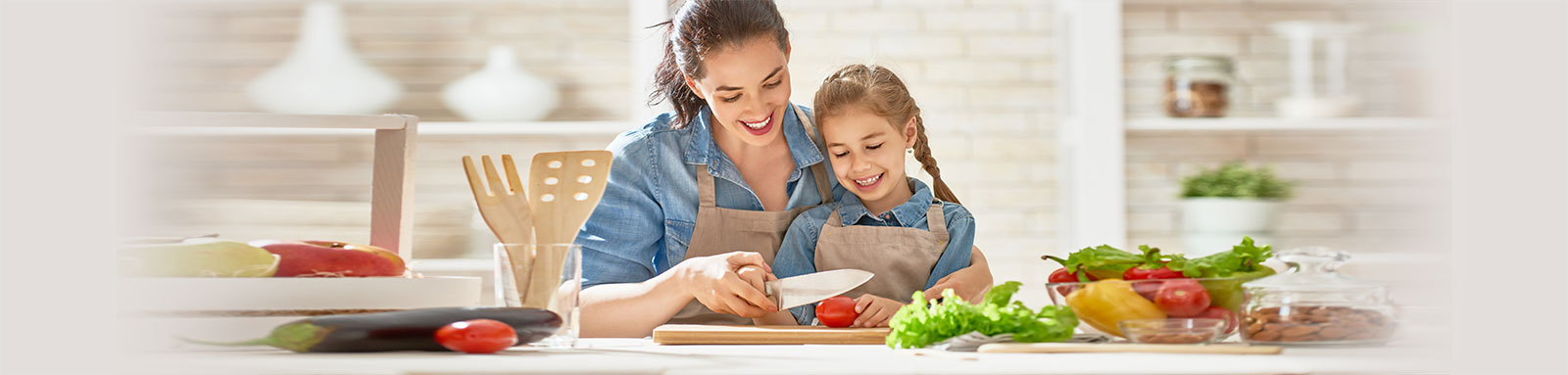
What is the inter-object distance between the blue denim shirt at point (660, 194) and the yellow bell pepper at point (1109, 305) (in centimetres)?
83

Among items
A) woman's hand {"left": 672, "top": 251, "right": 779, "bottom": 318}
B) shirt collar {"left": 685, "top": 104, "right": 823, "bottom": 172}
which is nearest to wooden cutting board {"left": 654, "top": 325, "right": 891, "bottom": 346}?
woman's hand {"left": 672, "top": 251, "right": 779, "bottom": 318}

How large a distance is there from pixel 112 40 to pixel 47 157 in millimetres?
145

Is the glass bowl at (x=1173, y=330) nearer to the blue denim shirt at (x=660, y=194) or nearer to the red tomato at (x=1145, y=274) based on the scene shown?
the red tomato at (x=1145, y=274)

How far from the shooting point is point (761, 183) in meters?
1.96

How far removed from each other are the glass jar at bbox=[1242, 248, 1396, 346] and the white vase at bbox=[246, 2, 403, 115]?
273 centimetres

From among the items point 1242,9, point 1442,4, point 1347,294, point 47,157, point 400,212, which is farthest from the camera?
point 1242,9

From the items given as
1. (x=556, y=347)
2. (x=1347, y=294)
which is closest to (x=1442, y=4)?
(x=1347, y=294)

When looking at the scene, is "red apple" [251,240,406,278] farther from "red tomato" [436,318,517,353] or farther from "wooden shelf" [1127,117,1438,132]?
"wooden shelf" [1127,117,1438,132]

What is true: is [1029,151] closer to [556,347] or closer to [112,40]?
[556,347]

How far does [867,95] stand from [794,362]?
0.95m

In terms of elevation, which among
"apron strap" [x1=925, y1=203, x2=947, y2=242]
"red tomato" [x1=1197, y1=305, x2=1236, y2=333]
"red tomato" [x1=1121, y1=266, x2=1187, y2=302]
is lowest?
"red tomato" [x1=1197, y1=305, x2=1236, y2=333]

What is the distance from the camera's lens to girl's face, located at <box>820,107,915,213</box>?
73.2 inches

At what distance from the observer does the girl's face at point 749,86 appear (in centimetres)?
173

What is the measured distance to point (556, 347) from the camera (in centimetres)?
117
